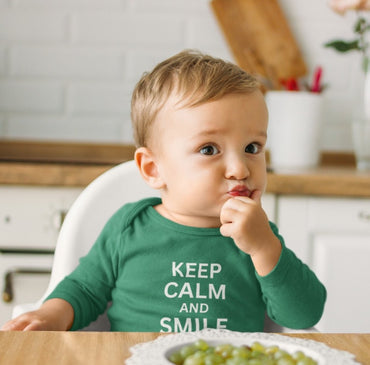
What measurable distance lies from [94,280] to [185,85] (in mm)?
368

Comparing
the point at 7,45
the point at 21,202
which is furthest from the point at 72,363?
the point at 7,45

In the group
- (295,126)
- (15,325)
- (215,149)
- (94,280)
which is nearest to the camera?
(15,325)

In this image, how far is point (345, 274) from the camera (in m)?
1.89

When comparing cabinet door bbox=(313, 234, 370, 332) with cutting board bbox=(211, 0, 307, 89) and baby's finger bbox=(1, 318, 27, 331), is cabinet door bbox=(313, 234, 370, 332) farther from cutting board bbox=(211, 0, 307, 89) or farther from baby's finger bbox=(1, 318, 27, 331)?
baby's finger bbox=(1, 318, 27, 331)

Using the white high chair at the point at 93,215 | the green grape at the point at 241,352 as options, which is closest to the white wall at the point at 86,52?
the white high chair at the point at 93,215

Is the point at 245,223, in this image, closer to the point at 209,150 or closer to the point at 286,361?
the point at 209,150

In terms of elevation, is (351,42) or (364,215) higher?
(351,42)

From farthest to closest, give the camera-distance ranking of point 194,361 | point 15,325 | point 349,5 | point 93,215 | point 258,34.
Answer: point 258,34
point 349,5
point 93,215
point 15,325
point 194,361

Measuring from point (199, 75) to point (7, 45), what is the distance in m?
1.48

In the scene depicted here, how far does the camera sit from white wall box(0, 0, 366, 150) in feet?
7.89

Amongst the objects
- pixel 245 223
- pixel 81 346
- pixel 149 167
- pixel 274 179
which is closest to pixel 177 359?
pixel 81 346

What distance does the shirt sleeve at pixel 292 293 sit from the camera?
1.04 m

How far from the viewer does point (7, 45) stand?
94.6 inches

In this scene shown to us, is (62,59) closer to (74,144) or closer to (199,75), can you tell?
(74,144)
